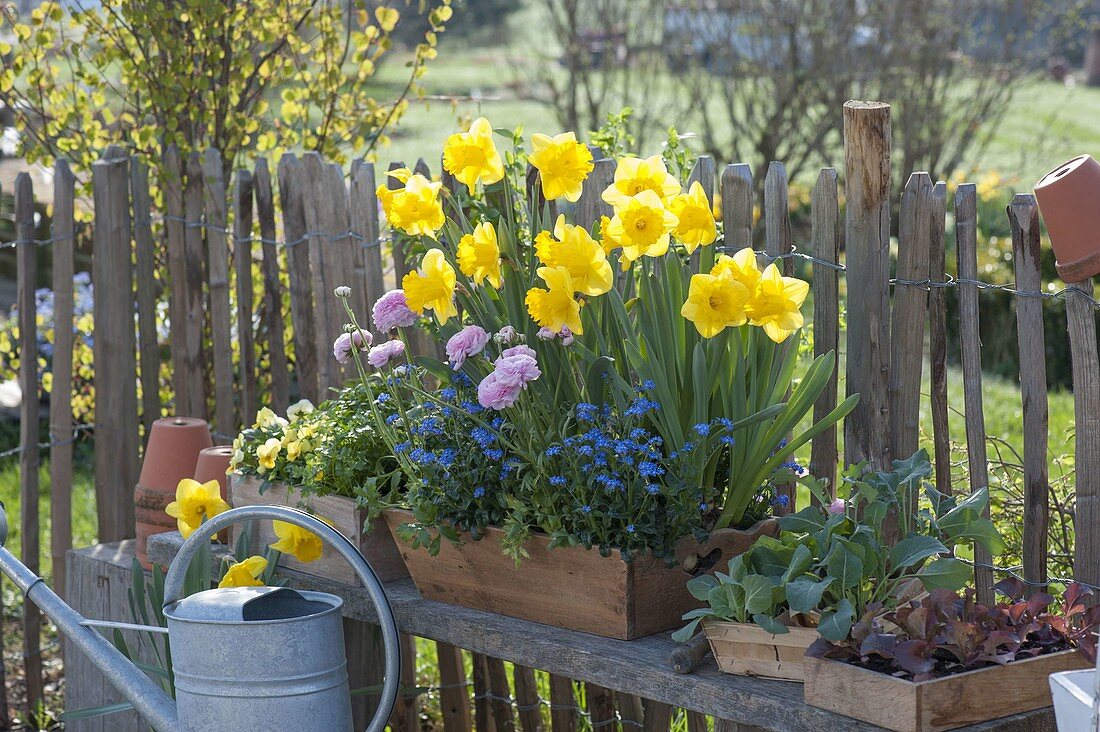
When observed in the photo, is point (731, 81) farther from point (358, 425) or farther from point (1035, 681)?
point (1035, 681)

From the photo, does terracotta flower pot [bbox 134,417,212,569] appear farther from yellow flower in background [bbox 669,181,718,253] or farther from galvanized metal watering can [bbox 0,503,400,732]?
yellow flower in background [bbox 669,181,718,253]

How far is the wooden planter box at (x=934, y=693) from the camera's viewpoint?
1421 mm

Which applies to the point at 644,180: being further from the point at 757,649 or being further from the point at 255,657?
the point at 255,657

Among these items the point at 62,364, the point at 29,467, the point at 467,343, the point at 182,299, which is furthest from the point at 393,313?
the point at 29,467

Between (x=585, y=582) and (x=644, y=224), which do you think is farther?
(x=585, y=582)

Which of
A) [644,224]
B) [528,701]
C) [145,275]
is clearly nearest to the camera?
[644,224]

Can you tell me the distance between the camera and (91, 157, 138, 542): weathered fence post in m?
2.91

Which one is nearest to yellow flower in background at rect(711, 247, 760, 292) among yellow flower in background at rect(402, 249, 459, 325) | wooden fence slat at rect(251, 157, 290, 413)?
yellow flower in background at rect(402, 249, 459, 325)

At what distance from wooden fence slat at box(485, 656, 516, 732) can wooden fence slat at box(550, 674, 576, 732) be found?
16cm

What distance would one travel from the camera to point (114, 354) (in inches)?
118

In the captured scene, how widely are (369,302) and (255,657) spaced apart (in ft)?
3.35

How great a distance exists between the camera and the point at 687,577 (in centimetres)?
179

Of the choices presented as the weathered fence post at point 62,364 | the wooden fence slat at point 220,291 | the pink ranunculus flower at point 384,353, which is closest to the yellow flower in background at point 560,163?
the pink ranunculus flower at point 384,353

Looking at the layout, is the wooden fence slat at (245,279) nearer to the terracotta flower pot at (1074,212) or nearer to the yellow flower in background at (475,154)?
the yellow flower in background at (475,154)
